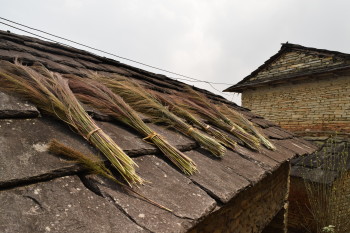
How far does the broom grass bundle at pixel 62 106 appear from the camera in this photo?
104 cm

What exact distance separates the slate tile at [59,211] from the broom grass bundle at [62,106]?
0.70 ft

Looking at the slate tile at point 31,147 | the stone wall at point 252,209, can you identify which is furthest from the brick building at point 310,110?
the slate tile at point 31,147

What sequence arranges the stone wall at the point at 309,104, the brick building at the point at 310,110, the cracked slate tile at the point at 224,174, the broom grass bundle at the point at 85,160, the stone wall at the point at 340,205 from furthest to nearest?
1. the stone wall at the point at 309,104
2. the brick building at the point at 310,110
3. the stone wall at the point at 340,205
4. the cracked slate tile at the point at 224,174
5. the broom grass bundle at the point at 85,160

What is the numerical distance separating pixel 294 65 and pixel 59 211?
11971 mm

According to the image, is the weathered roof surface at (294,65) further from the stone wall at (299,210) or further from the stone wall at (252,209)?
the stone wall at (252,209)

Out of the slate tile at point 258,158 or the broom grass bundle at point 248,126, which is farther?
the broom grass bundle at point 248,126

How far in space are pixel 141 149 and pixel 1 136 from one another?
2.03ft

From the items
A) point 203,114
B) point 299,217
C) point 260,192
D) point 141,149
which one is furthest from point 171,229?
point 299,217

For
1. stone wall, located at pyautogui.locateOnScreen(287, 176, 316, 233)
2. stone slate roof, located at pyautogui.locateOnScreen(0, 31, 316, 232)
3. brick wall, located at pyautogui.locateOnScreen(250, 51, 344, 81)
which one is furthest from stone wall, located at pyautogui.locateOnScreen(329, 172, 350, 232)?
stone slate roof, located at pyautogui.locateOnScreen(0, 31, 316, 232)

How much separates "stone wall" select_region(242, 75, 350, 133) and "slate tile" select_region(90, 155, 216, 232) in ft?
32.9

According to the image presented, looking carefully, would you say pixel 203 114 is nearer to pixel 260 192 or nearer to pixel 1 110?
pixel 260 192

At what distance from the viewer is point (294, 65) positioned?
10.8m

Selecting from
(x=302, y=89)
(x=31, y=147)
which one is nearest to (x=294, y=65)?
(x=302, y=89)

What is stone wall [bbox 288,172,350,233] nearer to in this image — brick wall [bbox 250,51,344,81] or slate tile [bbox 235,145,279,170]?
brick wall [bbox 250,51,344,81]
